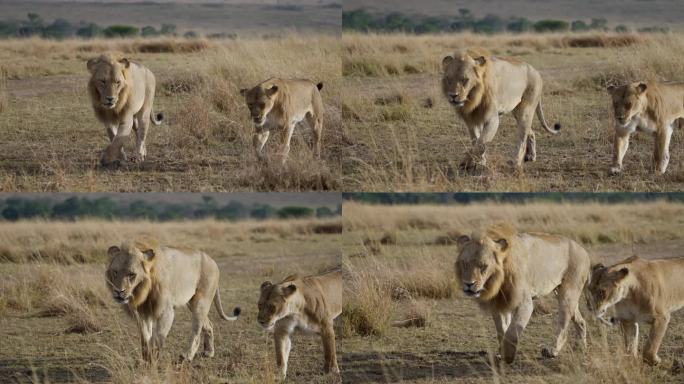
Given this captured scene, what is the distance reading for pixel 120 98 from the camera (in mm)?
9555

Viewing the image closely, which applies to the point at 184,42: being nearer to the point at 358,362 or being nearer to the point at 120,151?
the point at 120,151

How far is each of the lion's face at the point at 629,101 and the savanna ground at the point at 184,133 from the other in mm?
2711

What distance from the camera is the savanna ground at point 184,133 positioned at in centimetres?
1022

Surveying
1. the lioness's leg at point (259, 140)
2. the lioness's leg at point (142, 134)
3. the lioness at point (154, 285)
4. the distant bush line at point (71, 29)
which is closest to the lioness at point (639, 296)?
the lioness at point (154, 285)

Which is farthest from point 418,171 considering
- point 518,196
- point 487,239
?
point 518,196

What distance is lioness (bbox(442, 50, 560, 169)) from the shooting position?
8984 mm

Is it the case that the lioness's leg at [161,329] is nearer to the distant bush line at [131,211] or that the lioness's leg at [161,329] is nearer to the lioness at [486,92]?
the lioness at [486,92]

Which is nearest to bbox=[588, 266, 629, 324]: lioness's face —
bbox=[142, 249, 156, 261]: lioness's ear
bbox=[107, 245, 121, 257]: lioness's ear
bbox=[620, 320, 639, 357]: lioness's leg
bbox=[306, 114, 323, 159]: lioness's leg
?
bbox=[620, 320, 639, 357]: lioness's leg

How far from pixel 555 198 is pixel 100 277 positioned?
468 inches

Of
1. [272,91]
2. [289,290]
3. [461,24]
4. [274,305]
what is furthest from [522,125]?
[461,24]

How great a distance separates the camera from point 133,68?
972 cm

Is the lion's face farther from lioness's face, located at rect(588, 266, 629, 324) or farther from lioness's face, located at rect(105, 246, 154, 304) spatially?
lioness's face, located at rect(105, 246, 154, 304)

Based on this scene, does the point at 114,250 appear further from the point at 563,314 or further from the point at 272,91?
the point at 563,314

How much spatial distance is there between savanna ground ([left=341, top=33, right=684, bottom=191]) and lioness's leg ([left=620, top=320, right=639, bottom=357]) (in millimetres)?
2211
